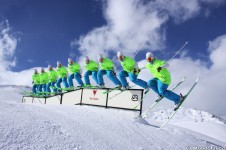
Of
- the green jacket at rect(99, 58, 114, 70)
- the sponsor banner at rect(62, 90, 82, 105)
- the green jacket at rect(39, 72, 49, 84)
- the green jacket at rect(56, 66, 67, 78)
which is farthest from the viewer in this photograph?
the green jacket at rect(39, 72, 49, 84)

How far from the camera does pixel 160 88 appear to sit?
411 inches

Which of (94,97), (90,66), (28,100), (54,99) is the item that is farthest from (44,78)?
(94,97)

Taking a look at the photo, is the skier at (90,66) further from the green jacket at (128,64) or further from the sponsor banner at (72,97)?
the green jacket at (128,64)

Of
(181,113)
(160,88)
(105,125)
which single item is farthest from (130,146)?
(181,113)

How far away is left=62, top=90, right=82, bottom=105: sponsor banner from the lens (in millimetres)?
15117

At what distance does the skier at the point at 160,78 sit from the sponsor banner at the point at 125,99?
1.50 metres

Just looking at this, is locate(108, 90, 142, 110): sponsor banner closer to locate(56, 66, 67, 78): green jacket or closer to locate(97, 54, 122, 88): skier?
locate(97, 54, 122, 88): skier

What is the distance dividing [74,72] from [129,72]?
5.10m

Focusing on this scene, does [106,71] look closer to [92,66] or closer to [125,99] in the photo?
[92,66]

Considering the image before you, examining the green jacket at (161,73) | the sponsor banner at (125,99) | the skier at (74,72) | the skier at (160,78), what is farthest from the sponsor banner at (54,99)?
the green jacket at (161,73)

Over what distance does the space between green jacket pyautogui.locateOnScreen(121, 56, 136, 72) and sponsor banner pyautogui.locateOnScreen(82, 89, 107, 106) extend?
1858 mm

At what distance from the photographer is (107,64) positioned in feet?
45.0

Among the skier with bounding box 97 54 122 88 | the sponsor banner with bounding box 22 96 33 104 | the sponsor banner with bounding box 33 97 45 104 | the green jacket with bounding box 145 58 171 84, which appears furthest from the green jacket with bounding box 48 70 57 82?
the green jacket with bounding box 145 58 171 84

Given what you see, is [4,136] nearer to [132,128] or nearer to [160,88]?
[132,128]
